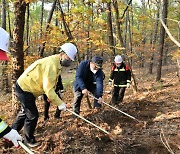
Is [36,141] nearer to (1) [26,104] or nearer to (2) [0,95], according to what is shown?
(1) [26,104]

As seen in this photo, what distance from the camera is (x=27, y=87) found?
4.56 meters

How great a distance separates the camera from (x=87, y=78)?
6355 mm

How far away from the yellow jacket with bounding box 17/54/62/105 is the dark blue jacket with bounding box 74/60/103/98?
157 centimetres

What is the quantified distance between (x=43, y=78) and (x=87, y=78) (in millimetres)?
2153

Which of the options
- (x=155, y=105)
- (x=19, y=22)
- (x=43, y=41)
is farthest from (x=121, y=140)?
(x=43, y=41)

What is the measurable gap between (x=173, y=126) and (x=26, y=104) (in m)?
3.16

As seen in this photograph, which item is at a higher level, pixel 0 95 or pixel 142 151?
pixel 142 151

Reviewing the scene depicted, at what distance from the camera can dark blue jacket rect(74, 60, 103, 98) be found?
6.10m

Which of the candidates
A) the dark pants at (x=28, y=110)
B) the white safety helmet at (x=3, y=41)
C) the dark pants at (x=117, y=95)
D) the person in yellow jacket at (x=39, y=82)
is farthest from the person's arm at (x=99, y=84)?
the white safety helmet at (x=3, y=41)

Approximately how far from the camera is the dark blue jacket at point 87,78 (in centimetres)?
610

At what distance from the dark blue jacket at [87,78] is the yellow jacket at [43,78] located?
1569 mm

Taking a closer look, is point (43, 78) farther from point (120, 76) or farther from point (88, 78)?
point (120, 76)

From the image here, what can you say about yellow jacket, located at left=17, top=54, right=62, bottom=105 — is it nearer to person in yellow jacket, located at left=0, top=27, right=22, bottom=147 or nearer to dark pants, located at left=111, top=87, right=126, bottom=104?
person in yellow jacket, located at left=0, top=27, right=22, bottom=147

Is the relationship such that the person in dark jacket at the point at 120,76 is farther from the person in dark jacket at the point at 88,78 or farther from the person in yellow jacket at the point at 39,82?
the person in yellow jacket at the point at 39,82
